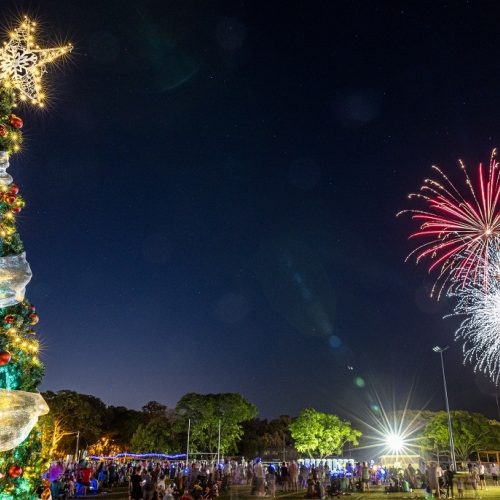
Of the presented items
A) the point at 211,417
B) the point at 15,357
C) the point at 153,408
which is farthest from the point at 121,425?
the point at 15,357

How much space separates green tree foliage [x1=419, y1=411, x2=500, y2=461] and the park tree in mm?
12151

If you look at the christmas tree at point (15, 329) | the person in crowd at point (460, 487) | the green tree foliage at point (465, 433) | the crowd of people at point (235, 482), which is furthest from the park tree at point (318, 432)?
the christmas tree at point (15, 329)

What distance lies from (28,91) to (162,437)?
60139mm

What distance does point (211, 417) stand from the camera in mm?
57625

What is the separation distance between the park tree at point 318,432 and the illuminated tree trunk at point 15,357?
59229mm

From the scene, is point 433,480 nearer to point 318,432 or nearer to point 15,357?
point 15,357

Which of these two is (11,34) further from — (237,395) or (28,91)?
(237,395)

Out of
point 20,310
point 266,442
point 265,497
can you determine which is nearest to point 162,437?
point 266,442

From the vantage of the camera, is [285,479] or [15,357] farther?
[285,479]

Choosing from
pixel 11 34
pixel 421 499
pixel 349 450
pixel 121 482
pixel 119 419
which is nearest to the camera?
pixel 11 34

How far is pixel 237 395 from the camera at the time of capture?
60.1 meters

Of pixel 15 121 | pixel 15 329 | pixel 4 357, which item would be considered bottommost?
pixel 4 357

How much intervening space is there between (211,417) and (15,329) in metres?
52.2

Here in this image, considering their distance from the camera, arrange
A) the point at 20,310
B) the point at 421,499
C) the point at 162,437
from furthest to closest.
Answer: the point at 162,437 → the point at 421,499 → the point at 20,310
